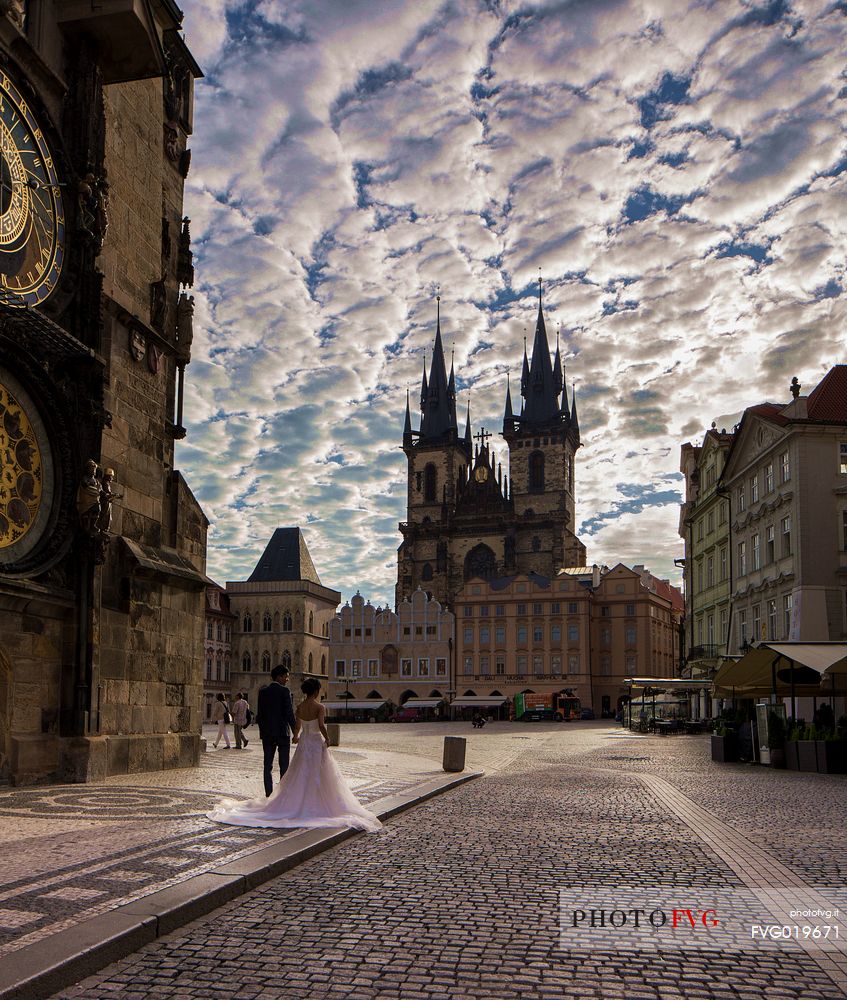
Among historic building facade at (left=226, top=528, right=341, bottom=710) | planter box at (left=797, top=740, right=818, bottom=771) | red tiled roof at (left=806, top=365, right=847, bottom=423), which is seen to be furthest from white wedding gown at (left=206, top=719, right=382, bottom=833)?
historic building facade at (left=226, top=528, right=341, bottom=710)

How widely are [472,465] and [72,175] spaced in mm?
110054

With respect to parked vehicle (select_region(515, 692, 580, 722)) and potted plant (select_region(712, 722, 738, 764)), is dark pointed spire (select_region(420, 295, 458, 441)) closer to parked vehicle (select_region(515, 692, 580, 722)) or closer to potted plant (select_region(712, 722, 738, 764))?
parked vehicle (select_region(515, 692, 580, 722))

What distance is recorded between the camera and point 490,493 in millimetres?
118188

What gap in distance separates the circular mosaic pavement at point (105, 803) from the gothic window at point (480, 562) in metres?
98.4

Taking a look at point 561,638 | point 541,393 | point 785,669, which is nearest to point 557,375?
point 541,393

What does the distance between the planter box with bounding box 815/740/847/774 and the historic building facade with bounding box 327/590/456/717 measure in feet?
245

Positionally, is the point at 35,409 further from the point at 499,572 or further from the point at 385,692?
the point at 499,572

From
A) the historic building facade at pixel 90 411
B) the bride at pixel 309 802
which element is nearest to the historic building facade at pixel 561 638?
the historic building facade at pixel 90 411

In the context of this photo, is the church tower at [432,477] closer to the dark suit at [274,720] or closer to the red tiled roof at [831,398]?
the red tiled roof at [831,398]

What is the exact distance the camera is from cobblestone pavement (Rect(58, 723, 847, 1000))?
5125 millimetres

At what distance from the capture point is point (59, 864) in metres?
7.57

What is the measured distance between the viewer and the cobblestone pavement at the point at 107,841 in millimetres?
6254

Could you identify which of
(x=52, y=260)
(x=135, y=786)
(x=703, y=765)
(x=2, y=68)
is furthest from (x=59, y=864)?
(x=703, y=765)

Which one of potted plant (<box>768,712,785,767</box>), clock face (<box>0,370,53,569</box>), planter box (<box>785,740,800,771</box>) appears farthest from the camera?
potted plant (<box>768,712,785,767</box>)
